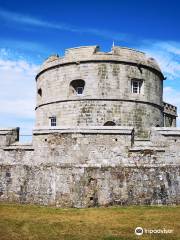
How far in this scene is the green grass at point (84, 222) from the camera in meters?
10.6

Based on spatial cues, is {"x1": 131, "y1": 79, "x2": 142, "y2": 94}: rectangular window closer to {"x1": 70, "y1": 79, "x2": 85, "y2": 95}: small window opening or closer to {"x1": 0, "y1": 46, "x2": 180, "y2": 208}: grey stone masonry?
{"x1": 0, "y1": 46, "x2": 180, "y2": 208}: grey stone masonry

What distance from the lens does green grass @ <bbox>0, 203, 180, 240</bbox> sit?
10.6 meters

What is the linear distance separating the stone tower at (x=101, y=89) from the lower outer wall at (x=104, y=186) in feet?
16.1

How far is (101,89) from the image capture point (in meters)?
20.1

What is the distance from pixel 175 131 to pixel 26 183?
6.96 metres

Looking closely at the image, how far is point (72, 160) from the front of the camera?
1576 cm

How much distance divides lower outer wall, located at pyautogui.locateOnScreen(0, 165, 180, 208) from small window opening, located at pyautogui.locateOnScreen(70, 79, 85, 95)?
629 cm

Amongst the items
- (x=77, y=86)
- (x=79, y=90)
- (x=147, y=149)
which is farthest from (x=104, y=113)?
(x=147, y=149)

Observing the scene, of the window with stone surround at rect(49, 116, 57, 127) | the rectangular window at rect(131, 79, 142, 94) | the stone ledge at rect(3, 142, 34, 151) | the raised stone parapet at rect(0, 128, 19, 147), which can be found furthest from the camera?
the window with stone surround at rect(49, 116, 57, 127)

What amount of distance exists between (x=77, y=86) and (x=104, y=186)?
7691 mm

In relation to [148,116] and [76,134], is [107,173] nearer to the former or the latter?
[76,134]

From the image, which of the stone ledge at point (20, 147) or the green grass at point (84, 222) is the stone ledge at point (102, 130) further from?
the green grass at point (84, 222)

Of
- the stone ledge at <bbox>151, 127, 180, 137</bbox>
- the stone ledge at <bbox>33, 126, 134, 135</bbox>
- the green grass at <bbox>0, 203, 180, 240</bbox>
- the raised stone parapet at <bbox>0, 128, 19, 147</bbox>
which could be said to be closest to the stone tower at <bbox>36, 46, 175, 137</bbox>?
the raised stone parapet at <bbox>0, 128, 19, 147</bbox>

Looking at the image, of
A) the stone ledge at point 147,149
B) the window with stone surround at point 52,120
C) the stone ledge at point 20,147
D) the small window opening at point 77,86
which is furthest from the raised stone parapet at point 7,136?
the stone ledge at point 147,149
